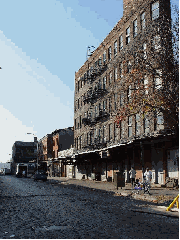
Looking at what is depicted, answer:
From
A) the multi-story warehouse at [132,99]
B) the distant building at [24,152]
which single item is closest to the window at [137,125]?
the multi-story warehouse at [132,99]

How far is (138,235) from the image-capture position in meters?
7.66

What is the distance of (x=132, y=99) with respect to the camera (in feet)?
67.6

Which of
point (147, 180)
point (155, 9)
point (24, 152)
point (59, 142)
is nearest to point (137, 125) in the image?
point (155, 9)

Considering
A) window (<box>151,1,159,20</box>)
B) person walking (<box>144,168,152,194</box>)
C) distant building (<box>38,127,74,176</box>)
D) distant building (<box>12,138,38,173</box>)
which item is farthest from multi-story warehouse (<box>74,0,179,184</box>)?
distant building (<box>12,138,38,173</box>)

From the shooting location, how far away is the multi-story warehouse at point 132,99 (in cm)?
1778

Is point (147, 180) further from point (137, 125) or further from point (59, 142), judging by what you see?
point (59, 142)

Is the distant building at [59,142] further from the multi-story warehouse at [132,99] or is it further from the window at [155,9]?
the window at [155,9]

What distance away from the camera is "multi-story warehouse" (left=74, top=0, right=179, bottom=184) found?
58.3 ft

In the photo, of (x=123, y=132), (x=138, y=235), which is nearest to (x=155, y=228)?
(x=138, y=235)

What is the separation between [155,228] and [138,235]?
1178 mm

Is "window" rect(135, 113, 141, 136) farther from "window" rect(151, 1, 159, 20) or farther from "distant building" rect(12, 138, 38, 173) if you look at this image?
"distant building" rect(12, 138, 38, 173)

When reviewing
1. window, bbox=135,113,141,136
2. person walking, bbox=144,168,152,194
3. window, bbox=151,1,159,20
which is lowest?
person walking, bbox=144,168,152,194

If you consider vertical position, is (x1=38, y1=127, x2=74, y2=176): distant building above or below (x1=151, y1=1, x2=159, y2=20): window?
below

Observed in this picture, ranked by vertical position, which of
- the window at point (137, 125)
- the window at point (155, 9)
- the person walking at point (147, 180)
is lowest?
the person walking at point (147, 180)
